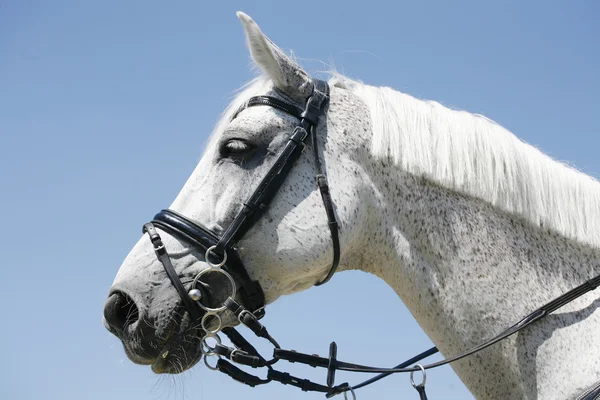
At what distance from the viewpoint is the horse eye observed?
4.30 meters

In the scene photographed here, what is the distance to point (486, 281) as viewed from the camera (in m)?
4.00

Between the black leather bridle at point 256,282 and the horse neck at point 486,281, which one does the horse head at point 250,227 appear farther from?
the horse neck at point 486,281

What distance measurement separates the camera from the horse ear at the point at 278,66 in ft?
14.4

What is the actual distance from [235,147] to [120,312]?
1.27 m

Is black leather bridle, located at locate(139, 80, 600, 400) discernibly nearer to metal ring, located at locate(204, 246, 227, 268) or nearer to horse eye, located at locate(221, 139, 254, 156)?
metal ring, located at locate(204, 246, 227, 268)

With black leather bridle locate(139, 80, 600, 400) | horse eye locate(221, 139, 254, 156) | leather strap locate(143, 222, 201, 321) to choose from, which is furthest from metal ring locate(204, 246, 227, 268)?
horse eye locate(221, 139, 254, 156)

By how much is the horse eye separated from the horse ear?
0.52 meters

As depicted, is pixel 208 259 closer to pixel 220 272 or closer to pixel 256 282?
pixel 220 272

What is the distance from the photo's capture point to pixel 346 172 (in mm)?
4312

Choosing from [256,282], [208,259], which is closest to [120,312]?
[208,259]

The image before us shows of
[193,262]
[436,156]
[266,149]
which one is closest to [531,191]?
[436,156]

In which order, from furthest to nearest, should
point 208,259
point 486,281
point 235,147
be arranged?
point 235,147, point 208,259, point 486,281

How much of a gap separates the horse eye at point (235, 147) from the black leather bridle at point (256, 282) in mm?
231

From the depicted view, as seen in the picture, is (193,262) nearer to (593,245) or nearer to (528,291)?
(528,291)
